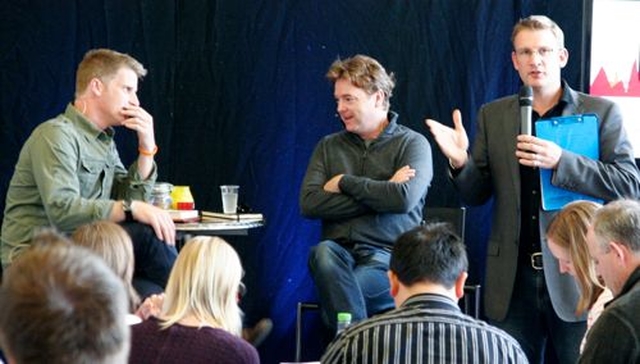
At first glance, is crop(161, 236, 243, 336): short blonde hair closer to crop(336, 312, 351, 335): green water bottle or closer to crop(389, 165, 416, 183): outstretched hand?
crop(336, 312, 351, 335): green water bottle

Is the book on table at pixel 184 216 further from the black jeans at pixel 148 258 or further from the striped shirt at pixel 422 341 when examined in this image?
the striped shirt at pixel 422 341

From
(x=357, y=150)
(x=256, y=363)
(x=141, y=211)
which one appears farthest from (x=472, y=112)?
(x=256, y=363)

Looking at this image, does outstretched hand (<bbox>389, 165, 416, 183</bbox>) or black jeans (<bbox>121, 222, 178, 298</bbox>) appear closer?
black jeans (<bbox>121, 222, 178, 298</bbox>)

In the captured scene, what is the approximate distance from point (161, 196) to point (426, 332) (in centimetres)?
216

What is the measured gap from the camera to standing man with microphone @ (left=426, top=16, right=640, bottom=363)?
12.2ft

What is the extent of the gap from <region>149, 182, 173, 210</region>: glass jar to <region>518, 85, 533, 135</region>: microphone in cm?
153

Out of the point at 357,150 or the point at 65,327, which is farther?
the point at 357,150

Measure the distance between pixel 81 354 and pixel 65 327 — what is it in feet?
0.12

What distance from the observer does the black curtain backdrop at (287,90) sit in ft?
16.4

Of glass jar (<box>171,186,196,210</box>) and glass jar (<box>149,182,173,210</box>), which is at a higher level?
glass jar (<box>149,182,173,210</box>)

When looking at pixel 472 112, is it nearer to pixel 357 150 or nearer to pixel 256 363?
pixel 357 150

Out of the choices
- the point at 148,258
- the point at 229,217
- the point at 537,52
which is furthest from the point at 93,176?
the point at 537,52

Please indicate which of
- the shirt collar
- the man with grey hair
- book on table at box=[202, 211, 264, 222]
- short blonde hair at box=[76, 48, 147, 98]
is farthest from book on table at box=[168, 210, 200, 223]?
the man with grey hair

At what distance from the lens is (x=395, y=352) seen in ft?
7.31
